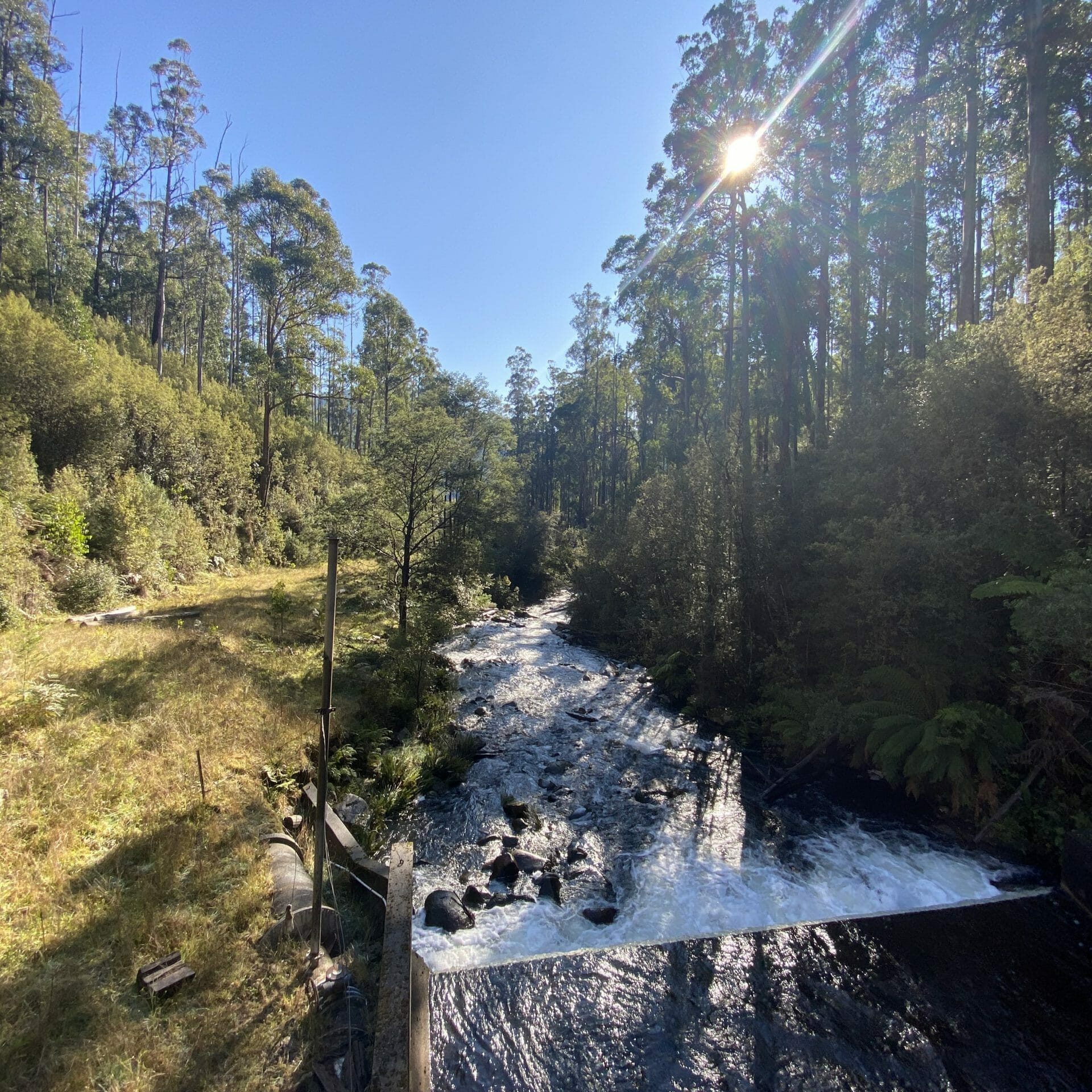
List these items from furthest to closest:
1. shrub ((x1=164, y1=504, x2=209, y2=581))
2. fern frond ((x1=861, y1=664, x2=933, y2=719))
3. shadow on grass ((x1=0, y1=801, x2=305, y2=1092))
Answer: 1. shrub ((x1=164, y1=504, x2=209, y2=581))
2. fern frond ((x1=861, y1=664, x2=933, y2=719))
3. shadow on grass ((x1=0, y1=801, x2=305, y2=1092))

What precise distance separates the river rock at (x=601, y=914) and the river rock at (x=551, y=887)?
12.1 inches

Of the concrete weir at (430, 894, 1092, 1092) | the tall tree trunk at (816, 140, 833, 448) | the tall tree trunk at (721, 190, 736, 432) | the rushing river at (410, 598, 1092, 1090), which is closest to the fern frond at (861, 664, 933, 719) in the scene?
the rushing river at (410, 598, 1092, 1090)

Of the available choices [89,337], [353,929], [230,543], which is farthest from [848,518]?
[89,337]

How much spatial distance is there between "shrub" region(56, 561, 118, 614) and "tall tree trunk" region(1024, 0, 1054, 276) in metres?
18.1

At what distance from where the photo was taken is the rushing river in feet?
12.6

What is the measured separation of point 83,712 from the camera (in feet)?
19.4

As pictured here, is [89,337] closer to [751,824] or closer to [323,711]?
[323,711]

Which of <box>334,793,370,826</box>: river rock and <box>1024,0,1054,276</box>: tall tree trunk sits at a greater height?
<box>1024,0,1054,276</box>: tall tree trunk

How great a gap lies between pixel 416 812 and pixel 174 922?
3.52 meters

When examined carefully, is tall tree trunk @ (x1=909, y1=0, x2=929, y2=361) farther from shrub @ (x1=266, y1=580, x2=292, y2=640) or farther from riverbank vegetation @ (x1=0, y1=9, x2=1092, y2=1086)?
shrub @ (x1=266, y1=580, x2=292, y2=640)

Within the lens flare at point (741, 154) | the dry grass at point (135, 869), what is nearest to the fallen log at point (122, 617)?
the dry grass at point (135, 869)

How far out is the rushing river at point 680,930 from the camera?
3.84 m

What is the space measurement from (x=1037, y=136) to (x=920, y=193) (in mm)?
4632

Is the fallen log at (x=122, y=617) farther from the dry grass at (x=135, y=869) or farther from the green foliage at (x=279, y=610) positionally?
the green foliage at (x=279, y=610)
